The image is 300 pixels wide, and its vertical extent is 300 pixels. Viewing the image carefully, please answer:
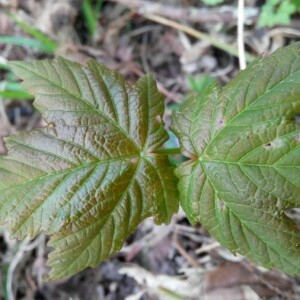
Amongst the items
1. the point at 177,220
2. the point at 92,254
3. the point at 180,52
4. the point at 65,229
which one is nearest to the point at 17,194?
the point at 65,229

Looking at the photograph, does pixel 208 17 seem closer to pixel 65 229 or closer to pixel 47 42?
pixel 47 42

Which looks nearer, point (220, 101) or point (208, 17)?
point (220, 101)

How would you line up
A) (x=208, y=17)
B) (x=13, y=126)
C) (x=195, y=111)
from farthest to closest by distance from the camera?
(x=13, y=126) → (x=208, y=17) → (x=195, y=111)

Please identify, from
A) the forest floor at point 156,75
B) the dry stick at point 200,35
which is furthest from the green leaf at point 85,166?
the dry stick at point 200,35

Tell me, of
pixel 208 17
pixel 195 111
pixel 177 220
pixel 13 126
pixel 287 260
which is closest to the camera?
pixel 287 260

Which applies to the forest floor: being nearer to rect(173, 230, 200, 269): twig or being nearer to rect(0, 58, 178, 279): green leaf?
rect(173, 230, 200, 269): twig

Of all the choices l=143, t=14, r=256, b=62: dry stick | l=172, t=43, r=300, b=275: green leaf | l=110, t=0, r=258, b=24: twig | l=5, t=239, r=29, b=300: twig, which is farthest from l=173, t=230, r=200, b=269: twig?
l=110, t=0, r=258, b=24: twig
